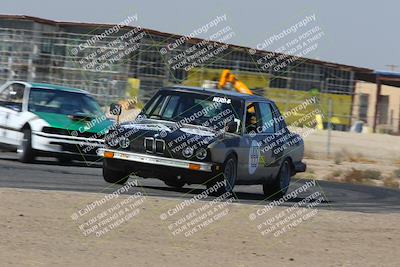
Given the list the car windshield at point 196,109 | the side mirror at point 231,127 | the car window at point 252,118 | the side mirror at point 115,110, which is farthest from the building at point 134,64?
the side mirror at point 231,127

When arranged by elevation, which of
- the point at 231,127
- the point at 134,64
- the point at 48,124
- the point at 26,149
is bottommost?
the point at 26,149

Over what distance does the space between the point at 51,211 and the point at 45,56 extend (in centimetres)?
3545

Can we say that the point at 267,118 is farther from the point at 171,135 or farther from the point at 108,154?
the point at 108,154

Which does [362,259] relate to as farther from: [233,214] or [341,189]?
[341,189]

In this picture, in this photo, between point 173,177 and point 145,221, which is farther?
point 173,177

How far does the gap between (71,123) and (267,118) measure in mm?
3845

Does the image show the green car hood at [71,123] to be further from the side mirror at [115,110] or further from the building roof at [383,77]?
the building roof at [383,77]

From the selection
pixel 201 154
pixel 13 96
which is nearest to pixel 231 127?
pixel 201 154

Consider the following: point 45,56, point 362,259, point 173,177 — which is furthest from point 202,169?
point 45,56

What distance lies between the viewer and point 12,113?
1744 centimetres

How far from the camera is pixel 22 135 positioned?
56.1ft

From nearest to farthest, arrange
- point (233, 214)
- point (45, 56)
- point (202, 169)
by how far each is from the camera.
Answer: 1. point (233, 214)
2. point (202, 169)
3. point (45, 56)

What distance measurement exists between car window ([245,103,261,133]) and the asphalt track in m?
1.05

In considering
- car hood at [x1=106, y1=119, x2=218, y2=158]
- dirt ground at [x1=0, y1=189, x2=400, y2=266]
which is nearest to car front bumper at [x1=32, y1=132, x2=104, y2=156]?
car hood at [x1=106, y1=119, x2=218, y2=158]
